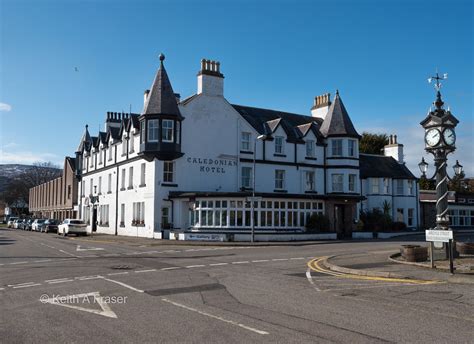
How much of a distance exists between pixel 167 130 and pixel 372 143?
145 feet

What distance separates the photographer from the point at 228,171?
4000 centimetres

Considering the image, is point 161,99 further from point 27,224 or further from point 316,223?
point 27,224

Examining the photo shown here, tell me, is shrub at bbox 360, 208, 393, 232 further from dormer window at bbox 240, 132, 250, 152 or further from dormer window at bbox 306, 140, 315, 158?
dormer window at bbox 240, 132, 250, 152

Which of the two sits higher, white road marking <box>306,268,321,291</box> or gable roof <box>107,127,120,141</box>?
gable roof <box>107,127,120,141</box>

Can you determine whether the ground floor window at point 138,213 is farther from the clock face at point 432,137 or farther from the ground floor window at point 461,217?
the ground floor window at point 461,217

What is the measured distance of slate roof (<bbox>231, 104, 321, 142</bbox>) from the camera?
42906mm

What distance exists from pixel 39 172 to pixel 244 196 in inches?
4130

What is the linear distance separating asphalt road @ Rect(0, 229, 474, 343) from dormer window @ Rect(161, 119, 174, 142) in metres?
21.8

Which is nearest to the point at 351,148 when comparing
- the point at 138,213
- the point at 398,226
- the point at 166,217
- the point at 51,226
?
the point at 398,226

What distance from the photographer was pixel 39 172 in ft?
409

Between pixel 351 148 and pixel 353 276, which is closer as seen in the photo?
pixel 353 276

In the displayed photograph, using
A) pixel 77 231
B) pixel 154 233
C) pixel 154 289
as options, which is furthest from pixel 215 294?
pixel 77 231

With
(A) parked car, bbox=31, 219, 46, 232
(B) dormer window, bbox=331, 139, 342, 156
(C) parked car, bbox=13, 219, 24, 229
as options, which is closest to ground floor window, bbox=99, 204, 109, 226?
(A) parked car, bbox=31, 219, 46, 232

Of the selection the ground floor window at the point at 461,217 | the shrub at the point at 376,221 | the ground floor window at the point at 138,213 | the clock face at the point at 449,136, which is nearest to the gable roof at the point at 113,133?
the ground floor window at the point at 138,213
